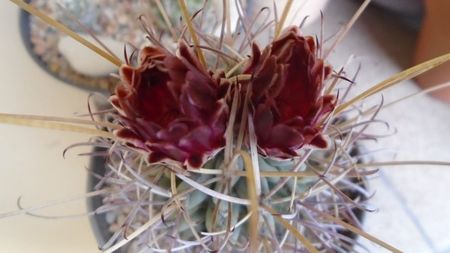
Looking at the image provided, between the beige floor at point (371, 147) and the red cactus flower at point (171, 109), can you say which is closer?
the red cactus flower at point (171, 109)

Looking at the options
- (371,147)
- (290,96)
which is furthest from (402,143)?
(290,96)

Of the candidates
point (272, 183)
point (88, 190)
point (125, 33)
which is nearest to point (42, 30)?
point (125, 33)

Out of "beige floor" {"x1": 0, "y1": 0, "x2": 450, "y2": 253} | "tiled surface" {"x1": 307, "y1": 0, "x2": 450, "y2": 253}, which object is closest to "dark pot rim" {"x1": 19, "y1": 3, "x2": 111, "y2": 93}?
"beige floor" {"x1": 0, "y1": 0, "x2": 450, "y2": 253}

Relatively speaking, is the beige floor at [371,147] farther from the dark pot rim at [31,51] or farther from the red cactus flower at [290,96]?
the red cactus flower at [290,96]

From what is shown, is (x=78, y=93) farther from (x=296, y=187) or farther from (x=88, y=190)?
(x=296, y=187)

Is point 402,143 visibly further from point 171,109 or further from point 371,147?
point 171,109

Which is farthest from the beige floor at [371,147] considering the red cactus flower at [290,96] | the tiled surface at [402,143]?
the red cactus flower at [290,96]
